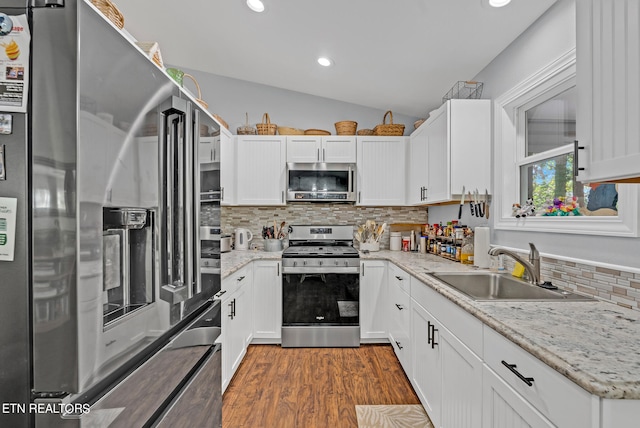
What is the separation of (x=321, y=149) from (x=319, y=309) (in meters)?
1.63

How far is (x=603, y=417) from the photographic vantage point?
30.4 inches

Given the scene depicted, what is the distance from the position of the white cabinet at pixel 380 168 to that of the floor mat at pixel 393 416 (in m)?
1.97

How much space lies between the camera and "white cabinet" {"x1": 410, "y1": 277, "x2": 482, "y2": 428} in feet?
4.62

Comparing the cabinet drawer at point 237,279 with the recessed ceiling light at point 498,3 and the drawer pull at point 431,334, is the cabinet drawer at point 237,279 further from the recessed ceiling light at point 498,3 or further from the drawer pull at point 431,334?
the recessed ceiling light at point 498,3

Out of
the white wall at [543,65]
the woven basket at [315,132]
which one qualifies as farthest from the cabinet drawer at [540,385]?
the woven basket at [315,132]

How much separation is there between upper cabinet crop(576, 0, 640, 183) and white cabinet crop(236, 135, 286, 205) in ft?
9.24

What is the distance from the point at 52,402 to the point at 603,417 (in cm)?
123

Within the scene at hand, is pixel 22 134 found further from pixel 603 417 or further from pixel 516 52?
pixel 516 52

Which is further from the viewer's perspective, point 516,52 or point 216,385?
point 516,52

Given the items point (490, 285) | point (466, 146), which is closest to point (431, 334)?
point (490, 285)

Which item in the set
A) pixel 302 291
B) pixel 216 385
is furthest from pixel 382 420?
pixel 302 291

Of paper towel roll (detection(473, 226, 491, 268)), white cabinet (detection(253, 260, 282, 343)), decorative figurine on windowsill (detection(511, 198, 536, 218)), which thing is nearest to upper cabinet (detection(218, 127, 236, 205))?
white cabinet (detection(253, 260, 282, 343))

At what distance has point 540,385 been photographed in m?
0.96

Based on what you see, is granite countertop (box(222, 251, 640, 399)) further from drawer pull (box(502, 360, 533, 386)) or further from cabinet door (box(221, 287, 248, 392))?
cabinet door (box(221, 287, 248, 392))
